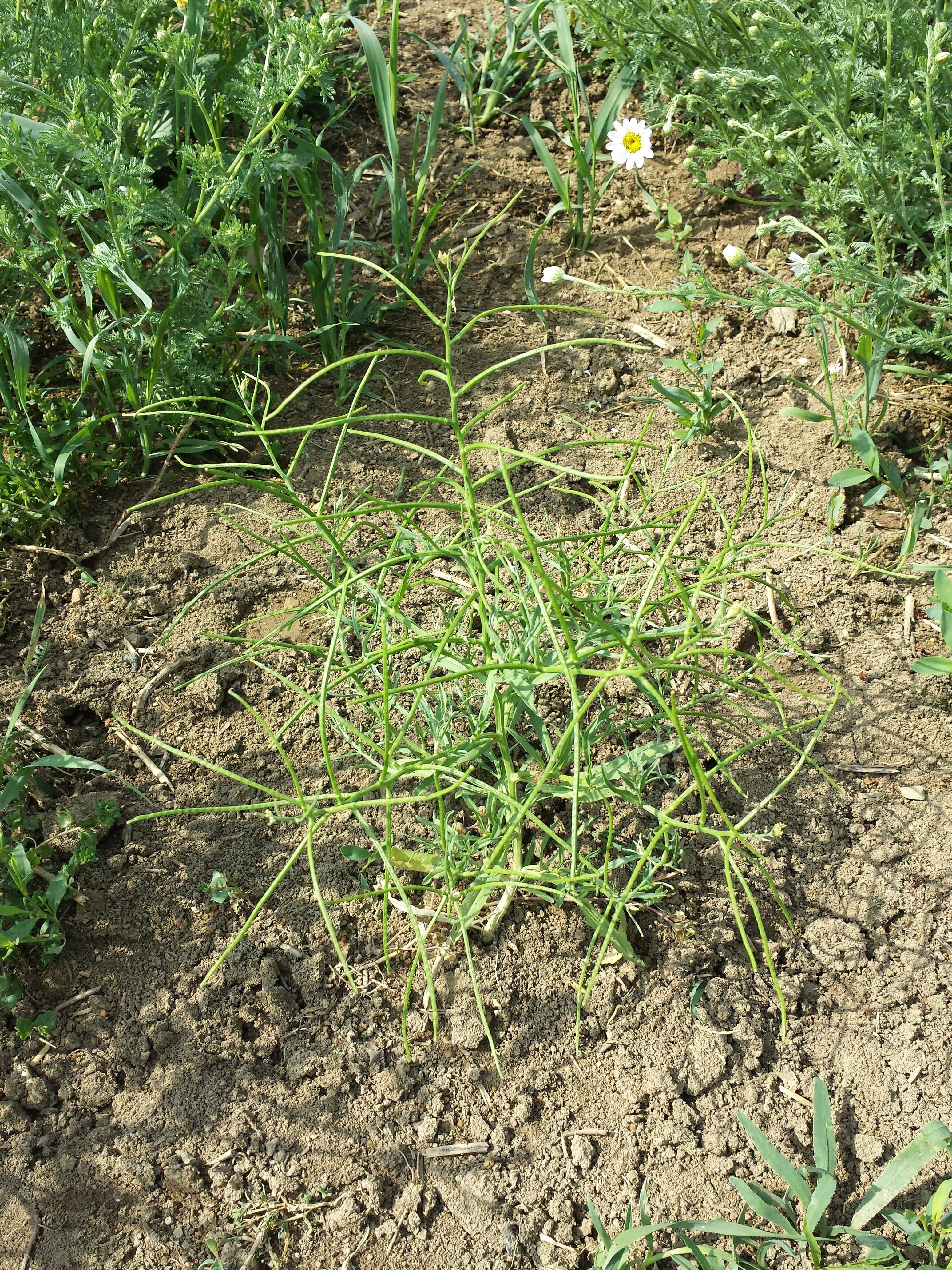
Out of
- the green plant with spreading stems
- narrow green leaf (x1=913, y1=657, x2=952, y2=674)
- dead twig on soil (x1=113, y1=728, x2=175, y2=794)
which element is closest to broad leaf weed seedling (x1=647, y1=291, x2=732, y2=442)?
narrow green leaf (x1=913, y1=657, x2=952, y2=674)

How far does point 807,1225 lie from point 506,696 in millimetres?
813

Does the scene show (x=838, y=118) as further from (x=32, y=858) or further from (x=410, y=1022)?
(x=32, y=858)

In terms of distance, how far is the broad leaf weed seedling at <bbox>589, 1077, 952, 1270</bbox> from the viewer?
1364 millimetres

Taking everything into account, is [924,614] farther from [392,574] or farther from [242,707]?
[242,707]

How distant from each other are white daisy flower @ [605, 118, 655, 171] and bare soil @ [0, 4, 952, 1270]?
80cm

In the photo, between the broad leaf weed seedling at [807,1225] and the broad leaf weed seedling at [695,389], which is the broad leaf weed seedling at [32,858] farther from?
the broad leaf weed seedling at [695,389]

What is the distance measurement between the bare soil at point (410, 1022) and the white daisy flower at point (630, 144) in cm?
80

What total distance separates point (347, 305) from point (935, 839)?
1.60m

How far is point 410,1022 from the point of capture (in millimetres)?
1604

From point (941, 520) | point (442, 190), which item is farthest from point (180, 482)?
point (941, 520)

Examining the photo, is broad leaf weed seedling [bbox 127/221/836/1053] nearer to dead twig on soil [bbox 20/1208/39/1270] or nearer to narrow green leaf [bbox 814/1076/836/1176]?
narrow green leaf [bbox 814/1076/836/1176]

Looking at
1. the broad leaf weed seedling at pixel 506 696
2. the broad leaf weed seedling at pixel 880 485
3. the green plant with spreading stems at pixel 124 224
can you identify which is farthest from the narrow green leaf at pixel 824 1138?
the green plant with spreading stems at pixel 124 224

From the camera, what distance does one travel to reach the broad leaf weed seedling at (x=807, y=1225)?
Result: 1364 millimetres

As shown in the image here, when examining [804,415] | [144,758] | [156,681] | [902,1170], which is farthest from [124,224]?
[902,1170]
